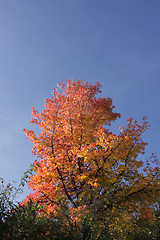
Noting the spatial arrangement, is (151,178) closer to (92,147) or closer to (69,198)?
(92,147)

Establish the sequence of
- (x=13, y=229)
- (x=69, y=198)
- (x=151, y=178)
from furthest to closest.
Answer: (x=69, y=198)
(x=151, y=178)
(x=13, y=229)

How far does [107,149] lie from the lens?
12.5 m

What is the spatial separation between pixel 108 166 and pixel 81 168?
8.45 feet

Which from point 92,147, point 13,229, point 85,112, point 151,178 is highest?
point 85,112

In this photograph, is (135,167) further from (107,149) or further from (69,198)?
(69,198)

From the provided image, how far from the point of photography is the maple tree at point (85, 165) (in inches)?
473

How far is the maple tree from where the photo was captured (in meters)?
12.0

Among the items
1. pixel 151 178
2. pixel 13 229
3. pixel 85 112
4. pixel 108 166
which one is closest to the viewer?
pixel 13 229

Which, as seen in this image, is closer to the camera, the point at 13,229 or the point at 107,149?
the point at 13,229

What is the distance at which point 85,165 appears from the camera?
14.2 metres

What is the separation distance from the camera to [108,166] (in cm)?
1173

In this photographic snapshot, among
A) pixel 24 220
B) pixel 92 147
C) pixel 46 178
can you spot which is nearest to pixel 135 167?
pixel 92 147

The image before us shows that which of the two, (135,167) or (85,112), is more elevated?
(85,112)

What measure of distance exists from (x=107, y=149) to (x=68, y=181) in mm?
3675
